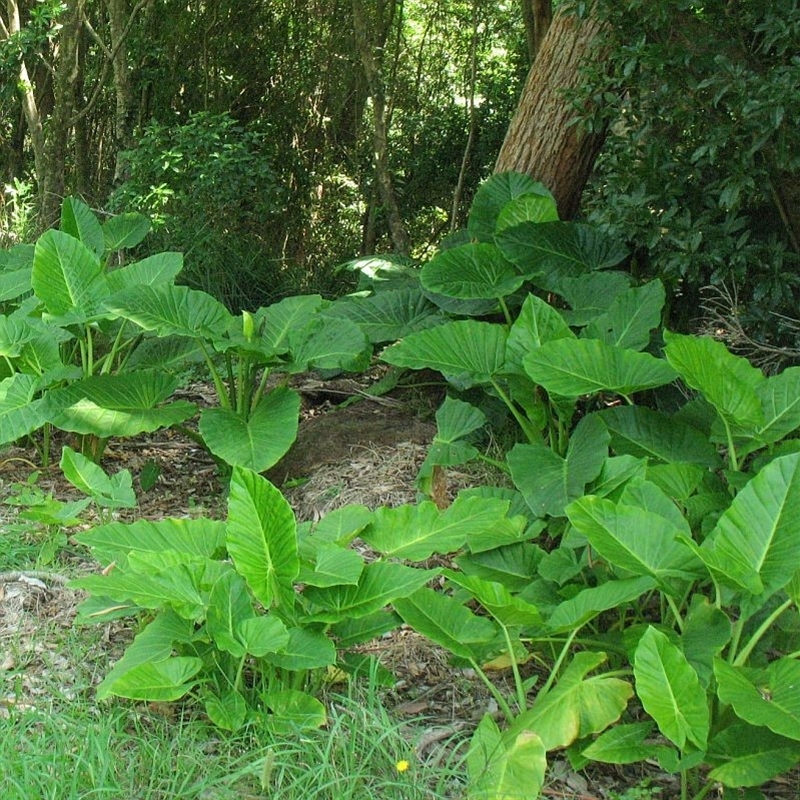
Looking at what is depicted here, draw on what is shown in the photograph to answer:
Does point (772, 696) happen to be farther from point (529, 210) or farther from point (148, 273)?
point (148, 273)

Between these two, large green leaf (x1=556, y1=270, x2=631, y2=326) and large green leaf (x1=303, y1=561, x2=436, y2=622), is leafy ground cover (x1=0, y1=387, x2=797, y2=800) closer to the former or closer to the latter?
large green leaf (x1=303, y1=561, x2=436, y2=622)

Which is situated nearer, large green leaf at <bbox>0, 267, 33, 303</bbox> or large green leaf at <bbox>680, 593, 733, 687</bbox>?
large green leaf at <bbox>680, 593, 733, 687</bbox>

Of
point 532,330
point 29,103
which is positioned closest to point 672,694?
point 532,330

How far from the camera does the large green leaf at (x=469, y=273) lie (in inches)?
175

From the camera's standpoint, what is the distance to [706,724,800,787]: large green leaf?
2436 millimetres

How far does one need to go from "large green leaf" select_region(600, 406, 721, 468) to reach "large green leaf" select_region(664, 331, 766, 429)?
360 millimetres

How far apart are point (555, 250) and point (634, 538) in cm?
216

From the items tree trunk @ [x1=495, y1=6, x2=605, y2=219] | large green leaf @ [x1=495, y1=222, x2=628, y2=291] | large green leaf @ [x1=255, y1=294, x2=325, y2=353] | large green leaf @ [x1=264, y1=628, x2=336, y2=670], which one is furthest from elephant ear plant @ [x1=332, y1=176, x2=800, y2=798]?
tree trunk @ [x1=495, y1=6, x2=605, y2=219]

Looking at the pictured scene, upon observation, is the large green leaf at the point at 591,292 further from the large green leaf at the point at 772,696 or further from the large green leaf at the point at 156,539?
the large green leaf at the point at 772,696

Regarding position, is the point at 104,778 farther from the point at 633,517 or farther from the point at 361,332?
the point at 361,332

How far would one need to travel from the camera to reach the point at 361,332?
4.32 m

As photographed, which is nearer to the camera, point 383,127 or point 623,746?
point 623,746

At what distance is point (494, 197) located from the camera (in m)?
4.99

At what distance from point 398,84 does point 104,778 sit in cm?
834
